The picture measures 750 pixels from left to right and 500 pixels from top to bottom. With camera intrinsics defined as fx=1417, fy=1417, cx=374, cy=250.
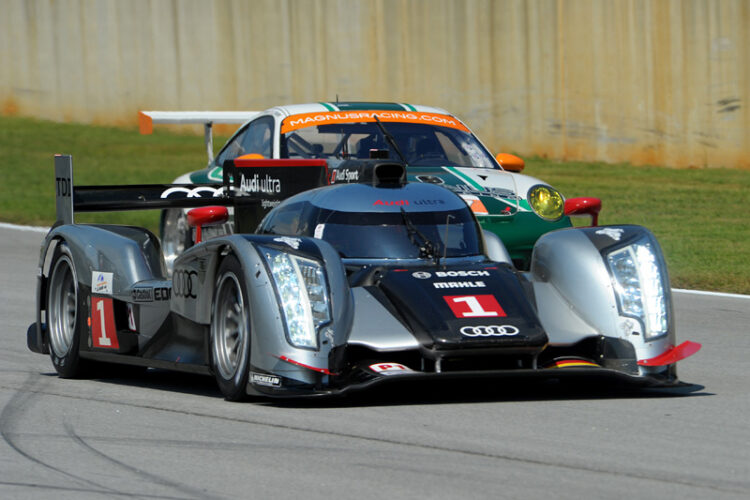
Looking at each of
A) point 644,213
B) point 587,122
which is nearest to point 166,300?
point 644,213

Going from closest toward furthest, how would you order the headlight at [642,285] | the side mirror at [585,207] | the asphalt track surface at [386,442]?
the asphalt track surface at [386,442] → the headlight at [642,285] → the side mirror at [585,207]

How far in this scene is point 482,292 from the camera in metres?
6.68

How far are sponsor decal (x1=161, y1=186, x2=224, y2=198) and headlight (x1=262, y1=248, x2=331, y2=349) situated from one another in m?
2.53

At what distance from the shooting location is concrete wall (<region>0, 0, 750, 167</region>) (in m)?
21.1

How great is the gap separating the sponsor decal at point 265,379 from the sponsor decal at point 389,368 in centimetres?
44

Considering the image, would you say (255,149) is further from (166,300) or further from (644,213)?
(644,213)

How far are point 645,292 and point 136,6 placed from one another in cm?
2343

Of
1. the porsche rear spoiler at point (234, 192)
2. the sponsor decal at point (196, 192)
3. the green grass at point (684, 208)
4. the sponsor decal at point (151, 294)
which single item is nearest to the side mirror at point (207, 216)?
the sponsor decal at point (151, 294)

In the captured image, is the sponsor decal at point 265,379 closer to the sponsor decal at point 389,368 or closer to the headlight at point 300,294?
the headlight at point 300,294

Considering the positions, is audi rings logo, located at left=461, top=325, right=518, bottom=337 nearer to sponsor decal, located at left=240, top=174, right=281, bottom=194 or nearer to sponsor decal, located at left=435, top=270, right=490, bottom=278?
sponsor decal, located at left=435, top=270, right=490, bottom=278

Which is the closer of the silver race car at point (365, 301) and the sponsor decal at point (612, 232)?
the silver race car at point (365, 301)

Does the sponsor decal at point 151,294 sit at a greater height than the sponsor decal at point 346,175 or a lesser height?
lesser

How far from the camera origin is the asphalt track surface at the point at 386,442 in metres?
4.86

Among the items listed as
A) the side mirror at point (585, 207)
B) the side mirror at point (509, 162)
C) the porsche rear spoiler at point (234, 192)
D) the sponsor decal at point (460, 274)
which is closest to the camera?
the sponsor decal at point (460, 274)
